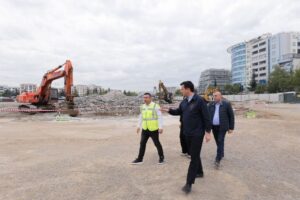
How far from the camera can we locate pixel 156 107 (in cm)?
698

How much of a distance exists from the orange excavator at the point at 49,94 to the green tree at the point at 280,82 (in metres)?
57.9

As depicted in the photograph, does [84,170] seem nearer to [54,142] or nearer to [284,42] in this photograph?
[54,142]

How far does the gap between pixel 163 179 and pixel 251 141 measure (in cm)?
573

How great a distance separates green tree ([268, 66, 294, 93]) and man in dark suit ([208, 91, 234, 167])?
221 feet

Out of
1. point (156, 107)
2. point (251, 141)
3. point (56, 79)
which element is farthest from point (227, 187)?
point (56, 79)

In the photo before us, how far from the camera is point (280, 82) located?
2803 inches

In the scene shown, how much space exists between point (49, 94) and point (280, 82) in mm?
60457

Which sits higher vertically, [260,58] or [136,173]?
[260,58]

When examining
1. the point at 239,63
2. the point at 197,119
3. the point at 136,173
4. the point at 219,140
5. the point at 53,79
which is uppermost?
the point at 239,63

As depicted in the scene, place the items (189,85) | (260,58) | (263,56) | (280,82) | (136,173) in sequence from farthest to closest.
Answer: (260,58) < (263,56) < (280,82) < (136,173) < (189,85)

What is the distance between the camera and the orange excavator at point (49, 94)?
2303cm

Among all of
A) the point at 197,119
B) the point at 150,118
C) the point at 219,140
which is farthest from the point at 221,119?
the point at 197,119

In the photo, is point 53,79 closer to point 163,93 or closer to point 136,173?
point 163,93

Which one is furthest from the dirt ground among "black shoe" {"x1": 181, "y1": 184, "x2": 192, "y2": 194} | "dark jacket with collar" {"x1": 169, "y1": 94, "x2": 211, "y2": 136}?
"dark jacket with collar" {"x1": 169, "y1": 94, "x2": 211, "y2": 136}
